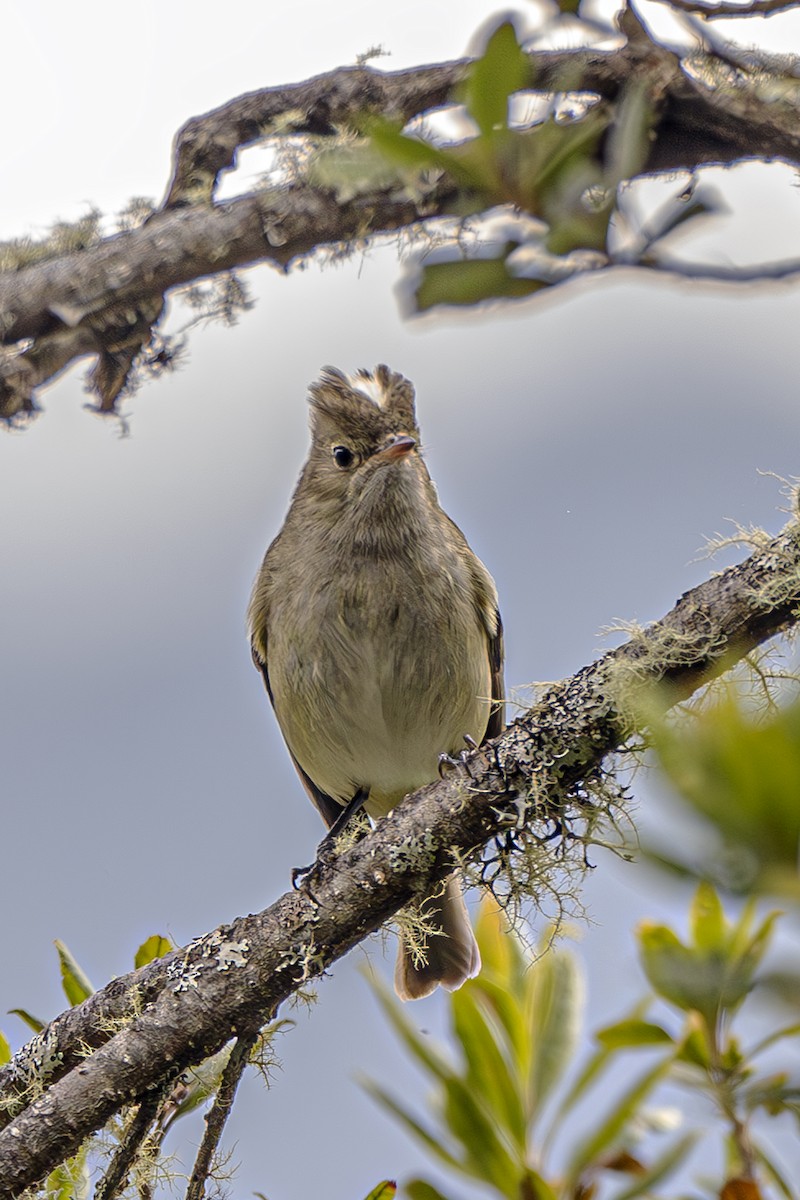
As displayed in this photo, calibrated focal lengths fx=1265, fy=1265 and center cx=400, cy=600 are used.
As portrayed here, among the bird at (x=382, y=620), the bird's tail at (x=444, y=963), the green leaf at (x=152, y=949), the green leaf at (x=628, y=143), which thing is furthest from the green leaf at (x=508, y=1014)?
the green leaf at (x=628, y=143)

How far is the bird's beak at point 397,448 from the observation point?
3535mm

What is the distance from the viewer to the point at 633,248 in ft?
4.24

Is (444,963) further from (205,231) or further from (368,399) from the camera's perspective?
(205,231)

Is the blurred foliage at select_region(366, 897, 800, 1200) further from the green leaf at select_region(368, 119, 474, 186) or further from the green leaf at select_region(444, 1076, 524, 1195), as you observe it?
the green leaf at select_region(368, 119, 474, 186)

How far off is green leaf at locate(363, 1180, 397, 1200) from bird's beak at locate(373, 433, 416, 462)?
79.3 inches

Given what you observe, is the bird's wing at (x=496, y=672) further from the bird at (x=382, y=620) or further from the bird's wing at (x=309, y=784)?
the bird's wing at (x=309, y=784)

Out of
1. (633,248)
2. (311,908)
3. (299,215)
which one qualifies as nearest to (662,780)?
(633,248)

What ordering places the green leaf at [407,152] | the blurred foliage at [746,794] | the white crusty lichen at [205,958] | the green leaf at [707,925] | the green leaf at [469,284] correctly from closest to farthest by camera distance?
the blurred foliage at [746,794] < the green leaf at [469,284] < the green leaf at [407,152] < the green leaf at [707,925] < the white crusty lichen at [205,958]

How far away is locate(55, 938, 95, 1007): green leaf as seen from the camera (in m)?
2.76

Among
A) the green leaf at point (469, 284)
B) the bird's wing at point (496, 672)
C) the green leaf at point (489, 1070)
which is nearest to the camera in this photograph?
the green leaf at point (469, 284)

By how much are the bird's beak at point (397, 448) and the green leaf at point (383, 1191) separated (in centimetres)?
201

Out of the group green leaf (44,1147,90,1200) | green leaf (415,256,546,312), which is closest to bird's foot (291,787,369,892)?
green leaf (44,1147,90,1200)

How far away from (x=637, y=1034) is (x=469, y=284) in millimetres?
1135

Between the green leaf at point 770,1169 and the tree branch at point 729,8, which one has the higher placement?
the tree branch at point 729,8
